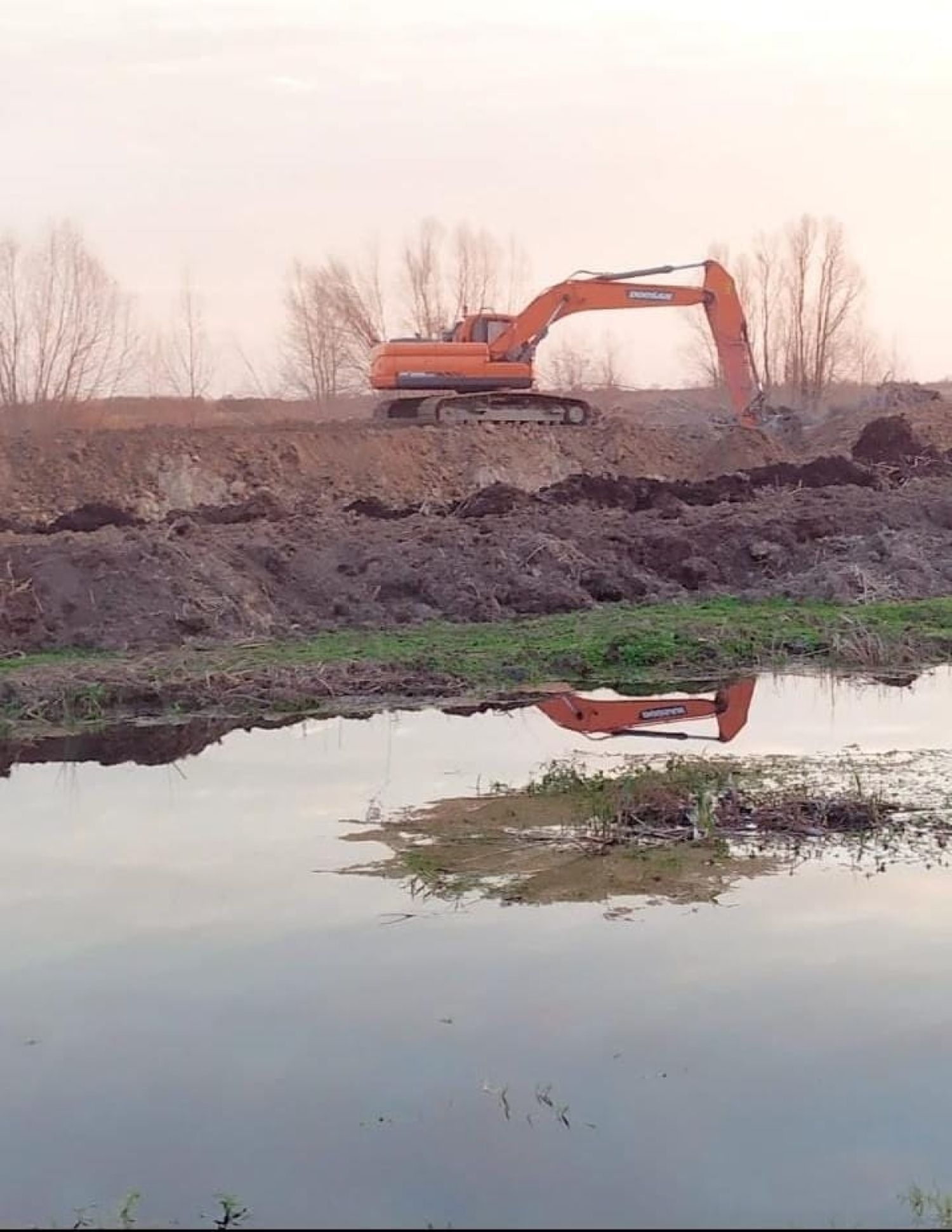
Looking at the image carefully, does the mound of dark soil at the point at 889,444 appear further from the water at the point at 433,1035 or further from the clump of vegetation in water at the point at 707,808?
the water at the point at 433,1035

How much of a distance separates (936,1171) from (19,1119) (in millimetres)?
3067

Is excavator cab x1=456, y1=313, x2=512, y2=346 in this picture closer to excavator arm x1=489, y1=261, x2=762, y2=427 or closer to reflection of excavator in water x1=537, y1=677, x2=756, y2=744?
excavator arm x1=489, y1=261, x2=762, y2=427

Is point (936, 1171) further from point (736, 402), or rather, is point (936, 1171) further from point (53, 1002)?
point (736, 402)

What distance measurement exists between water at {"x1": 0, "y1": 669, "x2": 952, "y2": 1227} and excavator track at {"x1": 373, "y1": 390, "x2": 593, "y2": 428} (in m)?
21.5

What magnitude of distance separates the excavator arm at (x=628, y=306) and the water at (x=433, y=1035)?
20.8m

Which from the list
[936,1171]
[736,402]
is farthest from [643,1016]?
[736,402]

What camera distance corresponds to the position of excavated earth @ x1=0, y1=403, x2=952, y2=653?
16062 mm

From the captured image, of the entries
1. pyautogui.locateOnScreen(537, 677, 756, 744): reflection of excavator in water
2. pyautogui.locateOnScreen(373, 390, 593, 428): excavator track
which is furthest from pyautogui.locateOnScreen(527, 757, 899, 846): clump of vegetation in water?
pyautogui.locateOnScreen(373, 390, 593, 428): excavator track

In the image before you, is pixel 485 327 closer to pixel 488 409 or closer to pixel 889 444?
pixel 488 409

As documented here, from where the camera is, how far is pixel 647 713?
1252cm

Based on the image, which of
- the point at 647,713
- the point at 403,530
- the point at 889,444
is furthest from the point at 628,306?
the point at 647,713

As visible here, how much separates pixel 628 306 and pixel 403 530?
→ 36.9ft

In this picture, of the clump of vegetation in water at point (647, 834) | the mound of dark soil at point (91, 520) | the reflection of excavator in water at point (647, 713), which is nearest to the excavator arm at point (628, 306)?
the mound of dark soil at point (91, 520)

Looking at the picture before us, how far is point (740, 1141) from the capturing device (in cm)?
493
